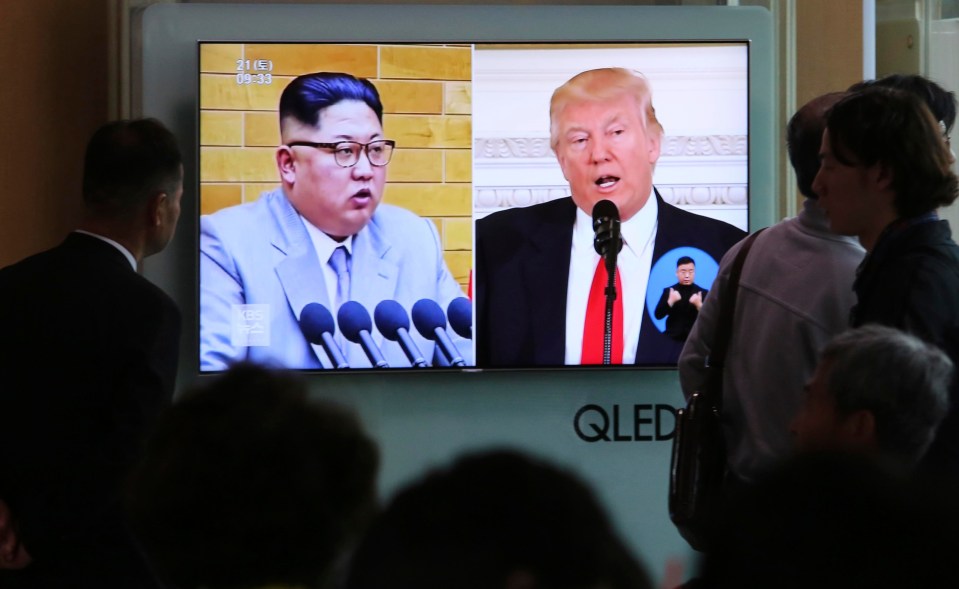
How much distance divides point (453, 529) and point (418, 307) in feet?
11.8

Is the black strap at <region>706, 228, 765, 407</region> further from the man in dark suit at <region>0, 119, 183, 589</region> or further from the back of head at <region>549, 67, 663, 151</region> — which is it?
the back of head at <region>549, 67, 663, 151</region>

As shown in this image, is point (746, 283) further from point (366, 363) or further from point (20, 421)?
point (366, 363)

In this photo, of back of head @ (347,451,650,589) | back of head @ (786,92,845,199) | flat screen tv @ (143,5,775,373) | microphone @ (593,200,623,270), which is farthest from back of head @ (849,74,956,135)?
back of head @ (347,451,650,589)

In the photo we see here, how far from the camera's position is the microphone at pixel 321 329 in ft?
14.3

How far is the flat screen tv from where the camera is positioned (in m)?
4.36

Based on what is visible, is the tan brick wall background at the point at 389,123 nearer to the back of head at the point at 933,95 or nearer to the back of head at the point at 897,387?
the back of head at the point at 933,95

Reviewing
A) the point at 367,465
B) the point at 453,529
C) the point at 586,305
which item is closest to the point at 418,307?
the point at 586,305

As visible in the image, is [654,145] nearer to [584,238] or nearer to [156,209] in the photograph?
[584,238]

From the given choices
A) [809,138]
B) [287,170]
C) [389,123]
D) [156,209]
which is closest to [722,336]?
[809,138]

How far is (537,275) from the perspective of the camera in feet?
14.7

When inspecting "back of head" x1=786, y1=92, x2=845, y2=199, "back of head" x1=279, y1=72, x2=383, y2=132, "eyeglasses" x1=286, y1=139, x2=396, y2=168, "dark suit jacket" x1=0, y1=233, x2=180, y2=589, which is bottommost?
"dark suit jacket" x1=0, y1=233, x2=180, y2=589

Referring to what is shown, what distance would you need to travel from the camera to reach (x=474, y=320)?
4434 mm

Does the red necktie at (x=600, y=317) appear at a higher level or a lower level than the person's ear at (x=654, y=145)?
lower

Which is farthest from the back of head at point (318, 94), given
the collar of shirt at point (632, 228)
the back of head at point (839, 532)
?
the back of head at point (839, 532)
